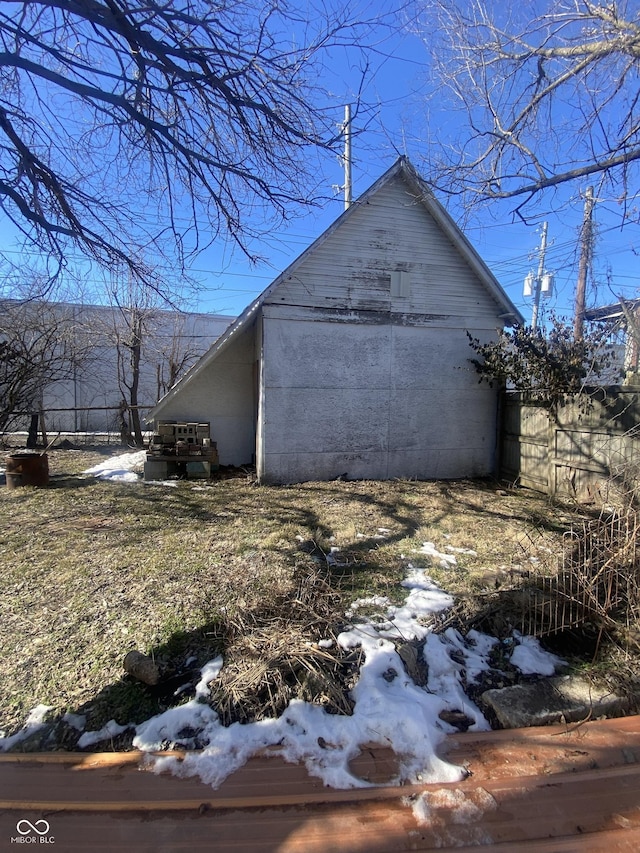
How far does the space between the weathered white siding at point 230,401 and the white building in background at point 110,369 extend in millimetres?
6474

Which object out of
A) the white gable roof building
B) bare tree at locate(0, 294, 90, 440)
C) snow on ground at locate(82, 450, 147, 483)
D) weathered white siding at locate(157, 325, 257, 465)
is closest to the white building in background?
bare tree at locate(0, 294, 90, 440)

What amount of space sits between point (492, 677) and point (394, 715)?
78 cm

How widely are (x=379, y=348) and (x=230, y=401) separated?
3.56 m

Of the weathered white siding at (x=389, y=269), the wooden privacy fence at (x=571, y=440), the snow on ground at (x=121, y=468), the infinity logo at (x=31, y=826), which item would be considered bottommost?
the infinity logo at (x=31, y=826)

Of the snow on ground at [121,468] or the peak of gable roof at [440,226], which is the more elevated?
the peak of gable roof at [440,226]

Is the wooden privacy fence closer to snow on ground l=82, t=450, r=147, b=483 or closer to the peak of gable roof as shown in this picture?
the peak of gable roof

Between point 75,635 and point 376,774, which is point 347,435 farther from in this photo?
point 376,774

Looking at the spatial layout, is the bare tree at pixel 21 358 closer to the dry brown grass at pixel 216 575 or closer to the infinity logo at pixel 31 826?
the dry brown grass at pixel 216 575

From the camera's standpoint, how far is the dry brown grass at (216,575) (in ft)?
7.91

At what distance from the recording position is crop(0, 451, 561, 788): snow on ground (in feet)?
6.13

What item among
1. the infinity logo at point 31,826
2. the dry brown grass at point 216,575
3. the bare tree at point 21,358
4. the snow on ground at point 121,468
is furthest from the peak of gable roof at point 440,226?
the infinity logo at point 31,826

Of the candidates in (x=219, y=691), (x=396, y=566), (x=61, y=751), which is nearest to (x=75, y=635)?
(x=61, y=751)

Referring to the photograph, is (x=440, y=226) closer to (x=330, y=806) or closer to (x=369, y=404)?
(x=369, y=404)

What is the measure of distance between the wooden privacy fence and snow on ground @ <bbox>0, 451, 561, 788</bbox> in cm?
294
